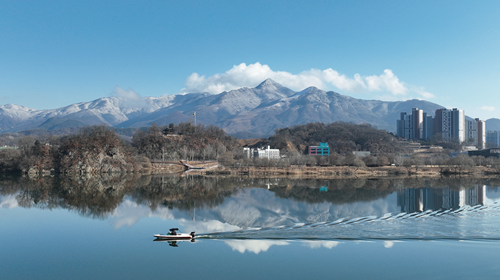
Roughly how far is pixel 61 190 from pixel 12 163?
26.2 meters

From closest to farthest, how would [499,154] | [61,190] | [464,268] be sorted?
[464,268] < [61,190] < [499,154]

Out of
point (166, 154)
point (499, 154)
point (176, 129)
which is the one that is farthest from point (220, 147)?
point (499, 154)

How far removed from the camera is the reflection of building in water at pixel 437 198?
2216 cm

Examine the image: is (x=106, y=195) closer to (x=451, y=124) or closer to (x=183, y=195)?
(x=183, y=195)

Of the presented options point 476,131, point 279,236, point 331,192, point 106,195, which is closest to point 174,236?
point 279,236

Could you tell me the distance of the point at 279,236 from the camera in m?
14.7

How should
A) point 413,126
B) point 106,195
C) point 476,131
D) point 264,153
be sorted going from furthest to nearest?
1. point 476,131
2. point 413,126
3. point 264,153
4. point 106,195

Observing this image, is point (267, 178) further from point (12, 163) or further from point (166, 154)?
point (12, 163)

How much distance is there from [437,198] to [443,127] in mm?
104086

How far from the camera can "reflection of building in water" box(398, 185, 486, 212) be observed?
22156 mm

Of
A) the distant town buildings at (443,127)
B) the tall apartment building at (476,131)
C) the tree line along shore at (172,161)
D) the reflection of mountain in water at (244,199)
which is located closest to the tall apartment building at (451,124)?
the distant town buildings at (443,127)

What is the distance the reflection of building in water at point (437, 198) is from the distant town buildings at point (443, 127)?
87020mm

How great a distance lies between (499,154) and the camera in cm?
6362

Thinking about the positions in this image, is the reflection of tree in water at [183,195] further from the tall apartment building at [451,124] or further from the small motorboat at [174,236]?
the tall apartment building at [451,124]
